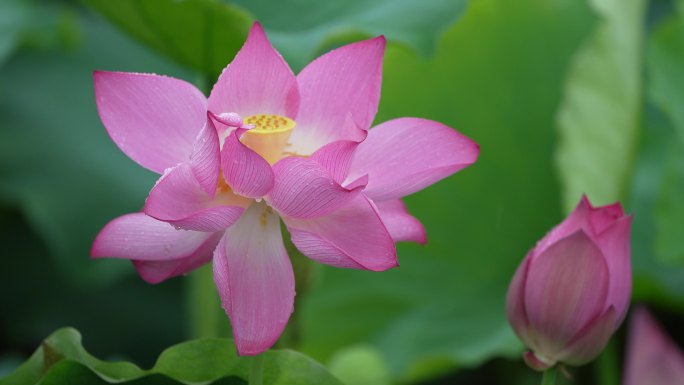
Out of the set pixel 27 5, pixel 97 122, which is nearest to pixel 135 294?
pixel 97 122

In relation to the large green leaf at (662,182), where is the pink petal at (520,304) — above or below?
above

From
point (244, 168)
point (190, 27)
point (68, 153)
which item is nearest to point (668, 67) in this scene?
point (190, 27)

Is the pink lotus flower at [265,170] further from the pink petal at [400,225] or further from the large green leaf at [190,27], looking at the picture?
the large green leaf at [190,27]

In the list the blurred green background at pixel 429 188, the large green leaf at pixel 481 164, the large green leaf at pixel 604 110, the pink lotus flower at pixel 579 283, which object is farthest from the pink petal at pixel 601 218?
the large green leaf at pixel 481 164

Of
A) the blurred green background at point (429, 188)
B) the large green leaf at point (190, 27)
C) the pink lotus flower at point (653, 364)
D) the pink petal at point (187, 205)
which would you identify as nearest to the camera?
the pink petal at point (187, 205)

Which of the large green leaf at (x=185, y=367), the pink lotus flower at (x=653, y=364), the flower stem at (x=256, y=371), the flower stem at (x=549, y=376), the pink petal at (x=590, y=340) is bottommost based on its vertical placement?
the pink lotus flower at (x=653, y=364)

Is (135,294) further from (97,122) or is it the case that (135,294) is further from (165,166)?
(165,166)
